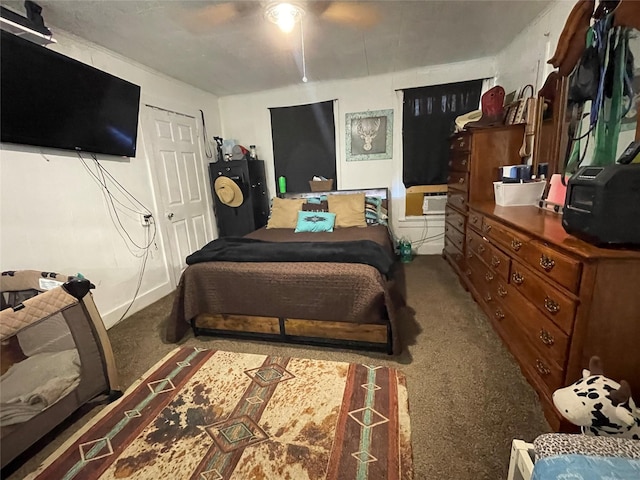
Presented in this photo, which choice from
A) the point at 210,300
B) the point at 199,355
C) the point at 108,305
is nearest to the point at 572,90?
the point at 210,300

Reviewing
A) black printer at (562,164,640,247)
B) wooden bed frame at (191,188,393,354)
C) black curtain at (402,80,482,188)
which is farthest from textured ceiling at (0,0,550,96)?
wooden bed frame at (191,188,393,354)

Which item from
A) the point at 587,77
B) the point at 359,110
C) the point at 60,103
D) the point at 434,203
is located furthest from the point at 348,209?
the point at 60,103

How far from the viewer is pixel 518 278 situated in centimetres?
161

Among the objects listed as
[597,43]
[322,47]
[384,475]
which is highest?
[322,47]

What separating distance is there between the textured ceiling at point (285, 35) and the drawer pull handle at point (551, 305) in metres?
2.04

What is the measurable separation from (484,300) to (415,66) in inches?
106

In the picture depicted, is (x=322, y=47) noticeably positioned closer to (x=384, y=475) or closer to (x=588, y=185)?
(x=588, y=185)

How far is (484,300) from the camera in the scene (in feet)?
7.16

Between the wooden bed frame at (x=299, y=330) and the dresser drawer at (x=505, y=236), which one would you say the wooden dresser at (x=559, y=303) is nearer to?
the dresser drawer at (x=505, y=236)

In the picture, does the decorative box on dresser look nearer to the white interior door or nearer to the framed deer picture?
the framed deer picture

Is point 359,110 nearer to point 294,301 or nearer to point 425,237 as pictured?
point 425,237

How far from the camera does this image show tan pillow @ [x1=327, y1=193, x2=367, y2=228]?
3375 millimetres

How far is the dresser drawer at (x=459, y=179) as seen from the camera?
268 centimetres

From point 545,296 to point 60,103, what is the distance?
3122 mm
